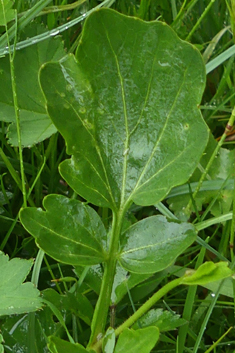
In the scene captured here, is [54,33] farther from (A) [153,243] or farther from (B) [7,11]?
(A) [153,243]

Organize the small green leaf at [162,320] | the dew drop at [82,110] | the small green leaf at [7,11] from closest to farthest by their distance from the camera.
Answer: the dew drop at [82,110] → the small green leaf at [162,320] → the small green leaf at [7,11]

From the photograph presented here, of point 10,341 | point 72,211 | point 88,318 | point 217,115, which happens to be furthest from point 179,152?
point 217,115

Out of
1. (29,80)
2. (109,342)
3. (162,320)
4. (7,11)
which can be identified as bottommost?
(162,320)

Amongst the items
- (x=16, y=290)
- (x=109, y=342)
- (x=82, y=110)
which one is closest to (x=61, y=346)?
(x=109, y=342)

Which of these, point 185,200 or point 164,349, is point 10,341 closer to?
point 164,349

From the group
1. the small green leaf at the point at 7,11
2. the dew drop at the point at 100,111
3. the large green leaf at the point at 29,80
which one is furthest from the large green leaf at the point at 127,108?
the small green leaf at the point at 7,11

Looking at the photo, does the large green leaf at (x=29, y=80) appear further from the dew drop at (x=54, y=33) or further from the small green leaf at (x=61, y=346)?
the small green leaf at (x=61, y=346)
